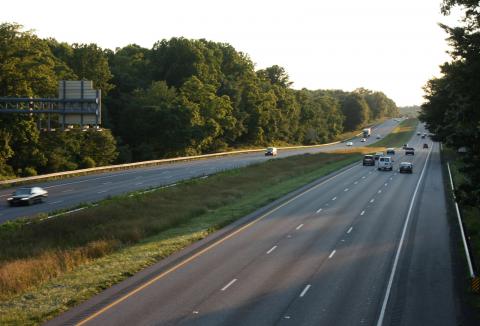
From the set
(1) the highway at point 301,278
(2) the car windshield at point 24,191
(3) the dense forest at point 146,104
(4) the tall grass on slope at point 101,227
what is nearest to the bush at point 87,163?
(3) the dense forest at point 146,104

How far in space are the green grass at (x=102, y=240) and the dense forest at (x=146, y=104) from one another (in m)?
10.4

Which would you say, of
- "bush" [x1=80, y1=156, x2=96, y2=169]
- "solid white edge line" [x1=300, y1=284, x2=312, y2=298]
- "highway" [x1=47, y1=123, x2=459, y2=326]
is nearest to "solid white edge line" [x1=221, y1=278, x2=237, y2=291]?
"highway" [x1=47, y1=123, x2=459, y2=326]

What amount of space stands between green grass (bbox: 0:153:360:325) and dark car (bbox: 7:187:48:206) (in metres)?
5.71

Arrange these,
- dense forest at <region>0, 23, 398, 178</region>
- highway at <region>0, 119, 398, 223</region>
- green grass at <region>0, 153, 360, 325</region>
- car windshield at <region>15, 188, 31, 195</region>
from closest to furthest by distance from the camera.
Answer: green grass at <region>0, 153, 360, 325</region> < highway at <region>0, 119, 398, 223</region> < car windshield at <region>15, 188, 31, 195</region> < dense forest at <region>0, 23, 398, 178</region>

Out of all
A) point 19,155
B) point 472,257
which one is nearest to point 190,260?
point 472,257

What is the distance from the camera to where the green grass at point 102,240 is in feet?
62.0

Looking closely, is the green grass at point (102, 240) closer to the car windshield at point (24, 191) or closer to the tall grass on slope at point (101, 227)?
the tall grass on slope at point (101, 227)

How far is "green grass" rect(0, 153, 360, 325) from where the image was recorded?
18906 millimetres

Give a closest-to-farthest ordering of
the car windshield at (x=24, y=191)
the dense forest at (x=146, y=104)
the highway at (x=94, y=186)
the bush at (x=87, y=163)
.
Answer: the highway at (x=94, y=186)
the car windshield at (x=24, y=191)
the dense forest at (x=146, y=104)
the bush at (x=87, y=163)

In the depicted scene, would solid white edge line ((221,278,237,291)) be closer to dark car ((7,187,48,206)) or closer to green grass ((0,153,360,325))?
green grass ((0,153,360,325))

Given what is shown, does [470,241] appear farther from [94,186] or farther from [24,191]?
[94,186]

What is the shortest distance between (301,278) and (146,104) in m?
78.7

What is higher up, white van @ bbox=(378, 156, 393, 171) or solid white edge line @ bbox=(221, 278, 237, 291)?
white van @ bbox=(378, 156, 393, 171)

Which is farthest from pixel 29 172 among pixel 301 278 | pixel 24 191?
pixel 301 278
